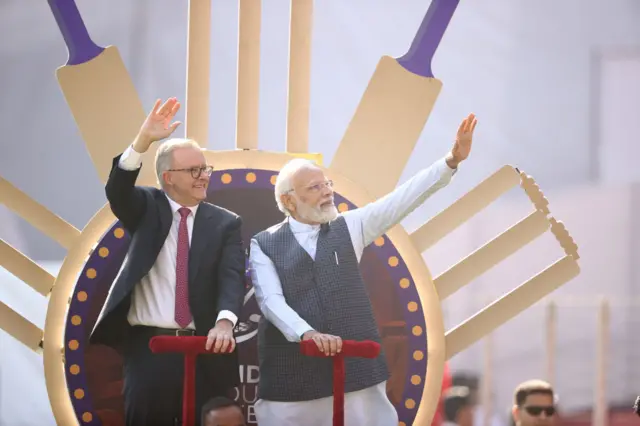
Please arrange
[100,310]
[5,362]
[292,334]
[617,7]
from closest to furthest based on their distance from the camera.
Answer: [292,334]
[100,310]
[5,362]
[617,7]

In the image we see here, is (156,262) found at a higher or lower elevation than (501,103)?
lower

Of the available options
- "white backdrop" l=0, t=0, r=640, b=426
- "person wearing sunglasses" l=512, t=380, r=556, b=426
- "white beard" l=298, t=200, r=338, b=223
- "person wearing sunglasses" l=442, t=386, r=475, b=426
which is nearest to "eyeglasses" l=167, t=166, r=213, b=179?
"white beard" l=298, t=200, r=338, b=223

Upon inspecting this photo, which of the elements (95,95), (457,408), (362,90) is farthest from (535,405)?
Answer: (362,90)

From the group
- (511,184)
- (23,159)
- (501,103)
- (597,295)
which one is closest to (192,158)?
(511,184)

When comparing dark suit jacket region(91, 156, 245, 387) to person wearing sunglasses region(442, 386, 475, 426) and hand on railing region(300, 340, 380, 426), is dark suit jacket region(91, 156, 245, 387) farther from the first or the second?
person wearing sunglasses region(442, 386, 475, 426)

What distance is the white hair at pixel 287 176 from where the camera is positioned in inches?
116

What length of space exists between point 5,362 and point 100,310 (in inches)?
45.9

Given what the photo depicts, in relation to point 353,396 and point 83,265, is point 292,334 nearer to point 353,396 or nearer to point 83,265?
point 353,396

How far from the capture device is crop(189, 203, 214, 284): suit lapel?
2.93 m

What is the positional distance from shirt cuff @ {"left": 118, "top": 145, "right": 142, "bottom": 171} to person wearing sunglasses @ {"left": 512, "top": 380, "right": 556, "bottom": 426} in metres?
1.20

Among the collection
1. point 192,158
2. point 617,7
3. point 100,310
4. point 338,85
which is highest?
point 617,7

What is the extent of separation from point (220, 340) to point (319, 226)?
0.41 meters

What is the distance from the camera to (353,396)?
291cm

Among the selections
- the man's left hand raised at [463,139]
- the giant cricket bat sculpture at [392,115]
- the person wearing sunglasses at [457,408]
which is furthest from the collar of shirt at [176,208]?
the person wearing sunglasses at [457,408]
